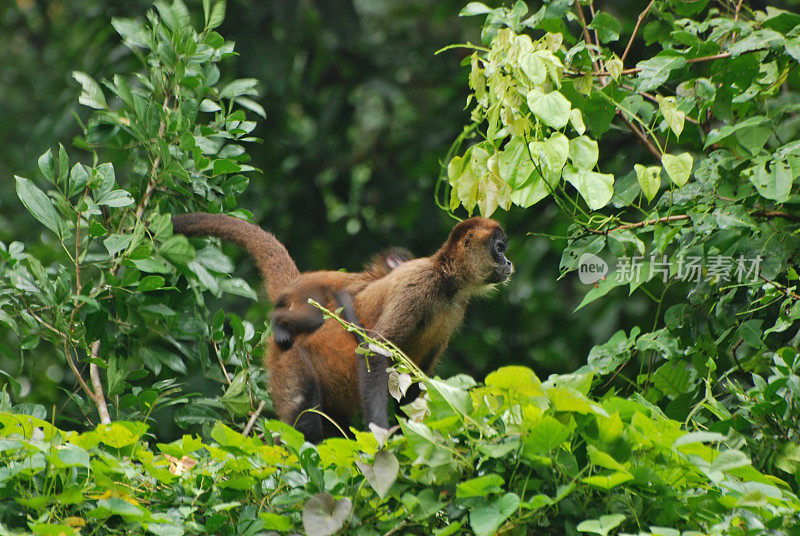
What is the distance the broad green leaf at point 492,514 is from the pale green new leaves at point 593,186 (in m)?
1.05

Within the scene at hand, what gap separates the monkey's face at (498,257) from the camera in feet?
13.5

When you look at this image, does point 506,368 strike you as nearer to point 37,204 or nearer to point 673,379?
point 673,379

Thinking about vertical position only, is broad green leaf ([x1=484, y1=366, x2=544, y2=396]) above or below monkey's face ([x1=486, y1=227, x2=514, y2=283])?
above

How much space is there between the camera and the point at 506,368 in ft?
6.72

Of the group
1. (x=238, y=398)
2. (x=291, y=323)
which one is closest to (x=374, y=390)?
(x=291, y=323)

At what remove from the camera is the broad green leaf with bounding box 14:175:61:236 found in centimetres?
316

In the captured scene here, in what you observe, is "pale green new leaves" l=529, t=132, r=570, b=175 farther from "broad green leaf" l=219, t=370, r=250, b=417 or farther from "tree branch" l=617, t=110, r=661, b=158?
"broad green leaf" l=219, t=370, r=250, b=417

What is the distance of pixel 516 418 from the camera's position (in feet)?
6.90

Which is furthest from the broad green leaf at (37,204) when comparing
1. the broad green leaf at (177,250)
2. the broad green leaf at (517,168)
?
the broad green leaf at (517,168)

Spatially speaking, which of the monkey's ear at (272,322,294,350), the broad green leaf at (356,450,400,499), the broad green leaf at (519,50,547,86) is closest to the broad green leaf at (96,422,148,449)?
the broad green leaf at (356,450,400,499)

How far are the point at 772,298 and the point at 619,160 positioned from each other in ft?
11.4

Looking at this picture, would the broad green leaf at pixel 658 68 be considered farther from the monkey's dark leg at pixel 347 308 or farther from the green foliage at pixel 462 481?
the monkey's dark leg at pixel 347 308

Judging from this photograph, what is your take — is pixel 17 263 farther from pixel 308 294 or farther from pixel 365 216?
pixel 365 216

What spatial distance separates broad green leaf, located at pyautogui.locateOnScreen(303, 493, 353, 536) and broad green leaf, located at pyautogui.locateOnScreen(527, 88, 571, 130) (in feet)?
4.31
